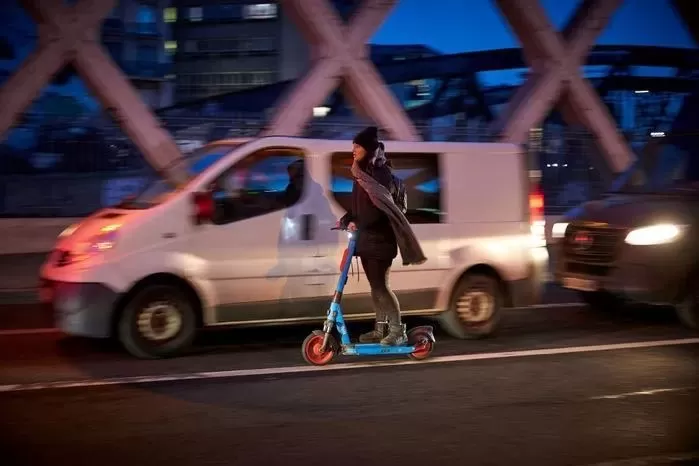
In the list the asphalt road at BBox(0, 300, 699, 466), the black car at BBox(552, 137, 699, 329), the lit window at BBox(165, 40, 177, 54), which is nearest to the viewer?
the asphalt road at BBox(0, 300, 699, 466)

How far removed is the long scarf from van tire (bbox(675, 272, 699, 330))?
3.78 m

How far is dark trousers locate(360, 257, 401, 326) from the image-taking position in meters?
7.47

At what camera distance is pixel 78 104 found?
42.7 metres

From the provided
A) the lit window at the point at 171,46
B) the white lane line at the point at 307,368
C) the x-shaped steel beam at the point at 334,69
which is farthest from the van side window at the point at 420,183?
the lit window at the point at 171,46

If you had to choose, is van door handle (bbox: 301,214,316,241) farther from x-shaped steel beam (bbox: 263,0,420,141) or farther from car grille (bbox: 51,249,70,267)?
x-shaped steel beam (bbox: 263,0,420,141)

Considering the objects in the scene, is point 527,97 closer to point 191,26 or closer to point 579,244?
point 579,244

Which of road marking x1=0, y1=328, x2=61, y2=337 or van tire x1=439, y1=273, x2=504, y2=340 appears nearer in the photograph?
van tire x1=439, y1=273, x2=504, y2=340

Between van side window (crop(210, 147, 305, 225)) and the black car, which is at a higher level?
van side window (crop(210, 147, 305, 225))

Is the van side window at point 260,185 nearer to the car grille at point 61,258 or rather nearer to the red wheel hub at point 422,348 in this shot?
the car grille at point 61,258

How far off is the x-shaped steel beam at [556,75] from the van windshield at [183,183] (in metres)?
10.9

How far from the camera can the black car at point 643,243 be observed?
9508mm

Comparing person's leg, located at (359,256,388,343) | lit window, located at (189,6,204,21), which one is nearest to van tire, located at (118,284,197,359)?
person's leg, located at (359,256,388,343)

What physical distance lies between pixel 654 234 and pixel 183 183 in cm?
498

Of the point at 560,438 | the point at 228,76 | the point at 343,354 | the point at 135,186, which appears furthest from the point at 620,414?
the point at 228,76
